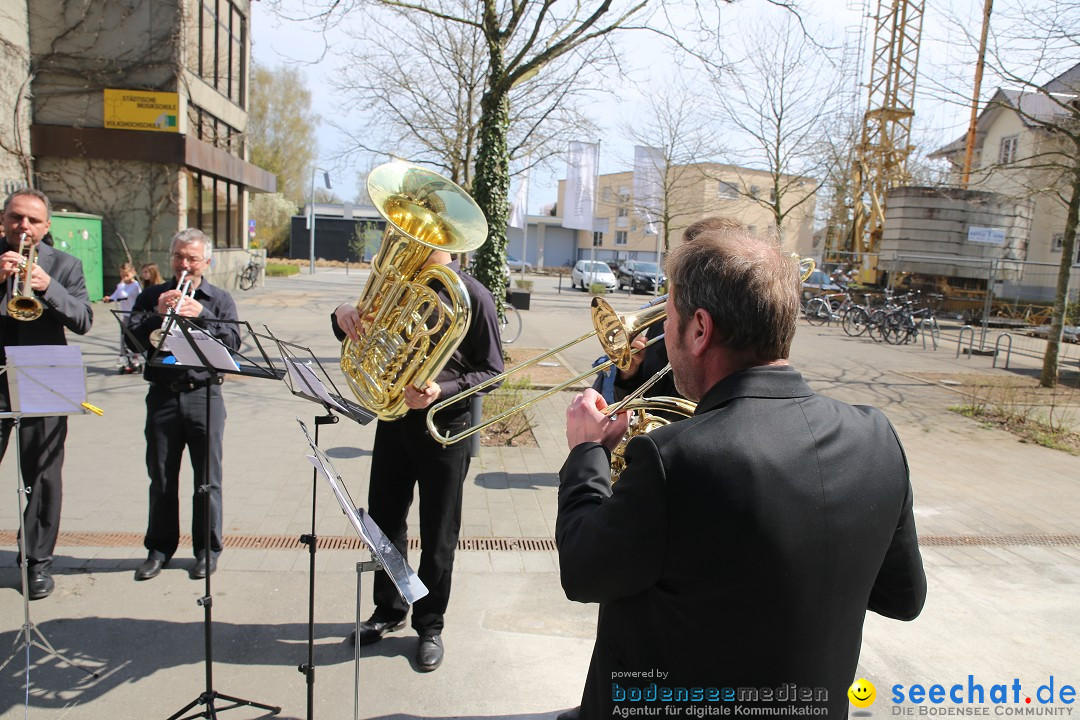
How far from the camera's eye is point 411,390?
297cm

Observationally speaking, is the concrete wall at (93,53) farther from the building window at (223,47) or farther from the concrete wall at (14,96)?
the building window at (223,47)

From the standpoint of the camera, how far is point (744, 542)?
1.34 m

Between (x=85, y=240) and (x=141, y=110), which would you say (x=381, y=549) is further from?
(x=141, y=110)

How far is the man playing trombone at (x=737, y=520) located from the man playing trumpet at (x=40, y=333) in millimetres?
3432

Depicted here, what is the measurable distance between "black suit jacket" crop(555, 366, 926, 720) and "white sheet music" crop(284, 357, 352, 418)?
140 cm

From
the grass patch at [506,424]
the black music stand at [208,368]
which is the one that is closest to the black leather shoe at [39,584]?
the black music stand at [208,368]

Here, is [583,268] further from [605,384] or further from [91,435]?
[605,384]

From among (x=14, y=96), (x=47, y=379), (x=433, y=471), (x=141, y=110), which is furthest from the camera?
(x=141, y=110)

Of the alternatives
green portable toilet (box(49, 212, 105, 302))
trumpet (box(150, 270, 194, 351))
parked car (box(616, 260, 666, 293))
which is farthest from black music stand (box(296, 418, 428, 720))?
parked car (box(616, 260, 666, 293))

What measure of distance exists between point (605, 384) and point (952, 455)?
5998 millimetres

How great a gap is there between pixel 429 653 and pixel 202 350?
1749 millimetres

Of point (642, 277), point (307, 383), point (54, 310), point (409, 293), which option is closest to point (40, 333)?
point (54, 310)

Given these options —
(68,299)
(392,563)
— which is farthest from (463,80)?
(392,563)

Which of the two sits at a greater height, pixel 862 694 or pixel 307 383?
pixel 307 383
